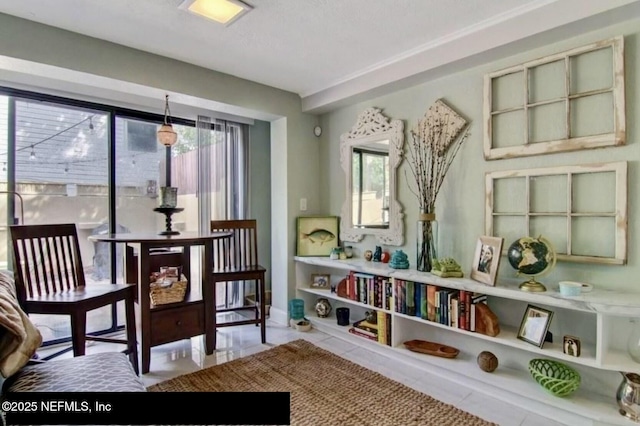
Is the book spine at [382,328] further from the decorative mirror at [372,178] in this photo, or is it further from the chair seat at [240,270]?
the chair seat at [240,270]

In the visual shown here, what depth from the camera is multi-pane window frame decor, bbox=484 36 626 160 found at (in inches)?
73.2

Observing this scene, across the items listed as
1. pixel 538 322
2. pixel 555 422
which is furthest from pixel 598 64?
pixel 555 422

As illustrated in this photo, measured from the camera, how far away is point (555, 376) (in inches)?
74.2

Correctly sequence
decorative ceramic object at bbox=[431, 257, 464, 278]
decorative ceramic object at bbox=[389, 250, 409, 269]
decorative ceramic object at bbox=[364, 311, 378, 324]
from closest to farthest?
decorative ceramic object at bbox=[431, 257, 464, 278] < decorative ceramic object at bbox=[389, 250, 409, 269] < decorative ceramic object at bbox=[364, 311, 378, 324]

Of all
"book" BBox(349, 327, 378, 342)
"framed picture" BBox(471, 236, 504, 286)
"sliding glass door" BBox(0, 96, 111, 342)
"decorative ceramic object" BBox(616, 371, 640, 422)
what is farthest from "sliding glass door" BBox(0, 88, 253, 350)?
"decorative ceramic object" BBox(616, 371, 640, 422)

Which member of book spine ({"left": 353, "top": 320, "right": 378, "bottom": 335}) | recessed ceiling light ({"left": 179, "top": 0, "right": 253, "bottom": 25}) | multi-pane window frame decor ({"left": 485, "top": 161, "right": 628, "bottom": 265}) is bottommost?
book spine ({"left": 353, "top": 320, "right": 378, "bottom": 335})

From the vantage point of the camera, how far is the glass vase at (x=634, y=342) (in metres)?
1.68

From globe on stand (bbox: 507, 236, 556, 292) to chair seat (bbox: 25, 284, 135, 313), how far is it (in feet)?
8.43

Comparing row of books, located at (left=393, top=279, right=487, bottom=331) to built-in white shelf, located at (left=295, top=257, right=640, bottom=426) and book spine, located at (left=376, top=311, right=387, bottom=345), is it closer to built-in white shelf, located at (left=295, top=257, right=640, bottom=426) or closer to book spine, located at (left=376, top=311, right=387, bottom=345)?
built-in white shelf, located at (left=295, top=257, right=640, bottom=426)

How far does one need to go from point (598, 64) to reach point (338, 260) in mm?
2287

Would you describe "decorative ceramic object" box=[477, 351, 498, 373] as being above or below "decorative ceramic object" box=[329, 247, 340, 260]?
below

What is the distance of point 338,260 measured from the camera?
3.14m

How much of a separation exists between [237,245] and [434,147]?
2.07m

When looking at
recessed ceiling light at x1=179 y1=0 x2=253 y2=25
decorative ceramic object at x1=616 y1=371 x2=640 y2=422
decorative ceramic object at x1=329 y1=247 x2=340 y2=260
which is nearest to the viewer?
decorative ceramic object at x1=616 y1=371 x2=640 y2=422
